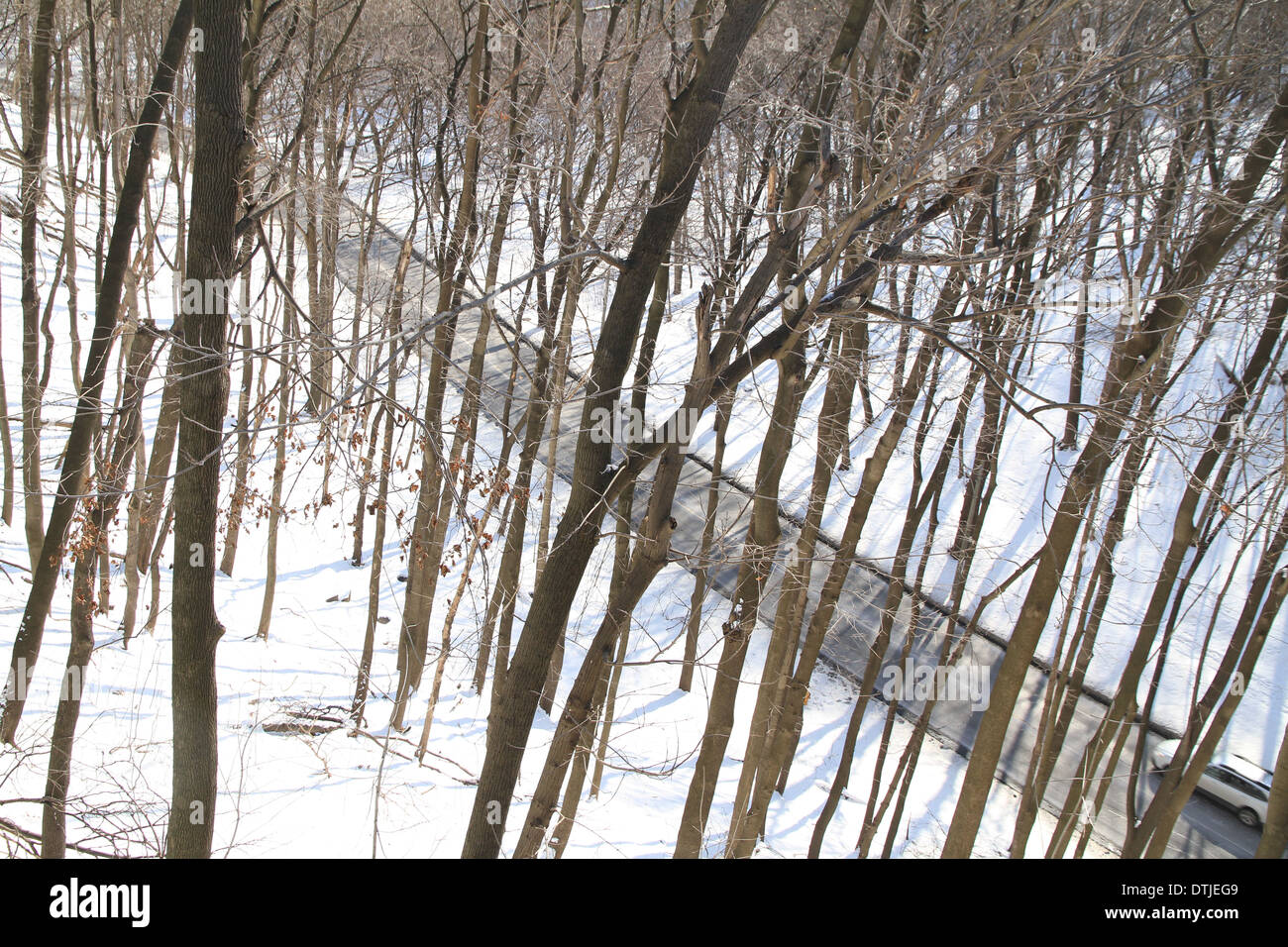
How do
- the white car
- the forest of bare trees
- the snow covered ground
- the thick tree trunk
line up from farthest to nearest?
the white car
the snow covered ground
the forest of bare trees
the thick tree trunk

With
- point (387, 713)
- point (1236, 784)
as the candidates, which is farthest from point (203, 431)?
point (1236, 784)

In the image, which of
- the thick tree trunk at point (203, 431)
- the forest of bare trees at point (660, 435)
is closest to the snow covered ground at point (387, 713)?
the forest of bare trees at point (660, 435)

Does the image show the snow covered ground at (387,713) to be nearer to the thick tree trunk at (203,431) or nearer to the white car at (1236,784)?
the thick tree trunk at (203,431)

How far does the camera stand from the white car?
12.7 meters

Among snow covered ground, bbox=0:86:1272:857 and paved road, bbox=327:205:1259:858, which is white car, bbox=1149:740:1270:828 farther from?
snow covered ground, bbox=0:86:1272:857

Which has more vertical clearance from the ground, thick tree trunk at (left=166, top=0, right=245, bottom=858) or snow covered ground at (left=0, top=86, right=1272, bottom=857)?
Answer: thick tree trunk at (left=166, top=0, right=245, bottom=858)

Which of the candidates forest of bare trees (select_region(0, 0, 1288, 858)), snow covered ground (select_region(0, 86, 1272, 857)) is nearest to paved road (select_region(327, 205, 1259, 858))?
forest of bare trees (select_region(0, 0, 1288, 858))

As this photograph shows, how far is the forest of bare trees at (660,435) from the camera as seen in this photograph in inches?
202

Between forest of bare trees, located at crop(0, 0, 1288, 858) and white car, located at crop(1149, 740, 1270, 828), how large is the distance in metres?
0.09

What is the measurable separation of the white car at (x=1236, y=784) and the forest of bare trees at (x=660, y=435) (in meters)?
0.09

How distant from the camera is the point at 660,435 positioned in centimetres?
528

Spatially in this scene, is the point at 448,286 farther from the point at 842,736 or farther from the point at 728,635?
the point at 842,736

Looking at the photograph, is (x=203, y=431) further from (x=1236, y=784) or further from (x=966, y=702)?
(x=1236, y=784)

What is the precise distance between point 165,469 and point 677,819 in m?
8.19
